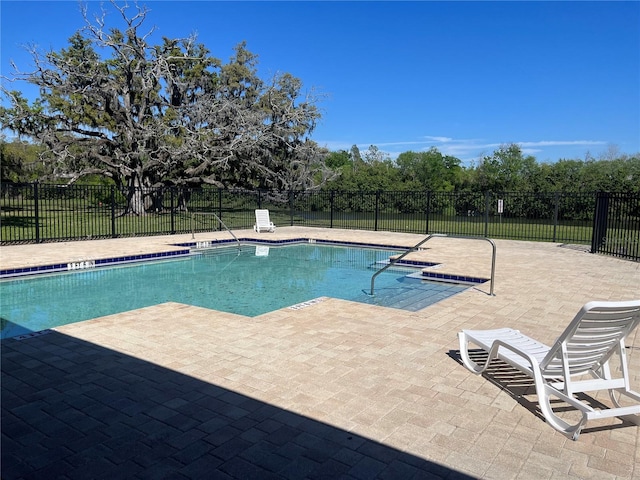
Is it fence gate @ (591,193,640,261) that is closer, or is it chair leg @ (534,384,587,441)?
chair leg @ (534,384,587,441)

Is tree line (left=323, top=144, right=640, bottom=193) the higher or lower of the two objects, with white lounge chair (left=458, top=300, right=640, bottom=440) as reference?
higher

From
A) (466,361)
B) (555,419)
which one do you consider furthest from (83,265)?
(555,419)

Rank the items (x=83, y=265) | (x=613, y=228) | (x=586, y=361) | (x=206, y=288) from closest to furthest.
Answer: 1. (x=586, y=361)
2. (x=206, y=288)
3. (x=83, y=265)
4. (x=613, y=228)

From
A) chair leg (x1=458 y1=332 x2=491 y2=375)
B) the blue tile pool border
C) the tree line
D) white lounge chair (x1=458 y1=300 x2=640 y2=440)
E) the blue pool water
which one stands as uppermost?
the tree line

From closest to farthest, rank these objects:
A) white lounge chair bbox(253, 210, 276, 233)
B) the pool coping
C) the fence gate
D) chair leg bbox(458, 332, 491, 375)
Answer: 1. chair leg bbox(458, 332, 491, 375)
2. the pool coping
3. the fence gate
4. white lounge chair bbox(253, 210, 276, 233)

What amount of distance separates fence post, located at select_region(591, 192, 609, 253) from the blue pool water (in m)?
5.98

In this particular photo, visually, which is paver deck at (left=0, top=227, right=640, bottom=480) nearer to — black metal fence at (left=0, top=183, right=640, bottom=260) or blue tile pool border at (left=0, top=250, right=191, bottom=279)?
blue tile pool border at (left=0, top=250, right=191, bottom=279)

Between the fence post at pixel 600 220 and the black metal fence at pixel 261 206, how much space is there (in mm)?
23

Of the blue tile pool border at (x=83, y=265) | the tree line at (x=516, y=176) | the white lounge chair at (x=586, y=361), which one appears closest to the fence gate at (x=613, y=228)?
the white lounge chair at (x=586, y=361)

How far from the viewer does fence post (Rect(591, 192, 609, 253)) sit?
11648 mm

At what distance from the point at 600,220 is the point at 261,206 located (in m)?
13.5

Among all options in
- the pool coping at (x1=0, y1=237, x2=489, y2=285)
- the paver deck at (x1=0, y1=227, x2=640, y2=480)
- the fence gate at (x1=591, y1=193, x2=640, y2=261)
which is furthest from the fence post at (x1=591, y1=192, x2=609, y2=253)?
the paver deck at (x1=0, y1=227, x2=640, y2=480)

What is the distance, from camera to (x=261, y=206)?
68.3ft

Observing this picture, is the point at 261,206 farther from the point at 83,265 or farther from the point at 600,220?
the point at 600,220
